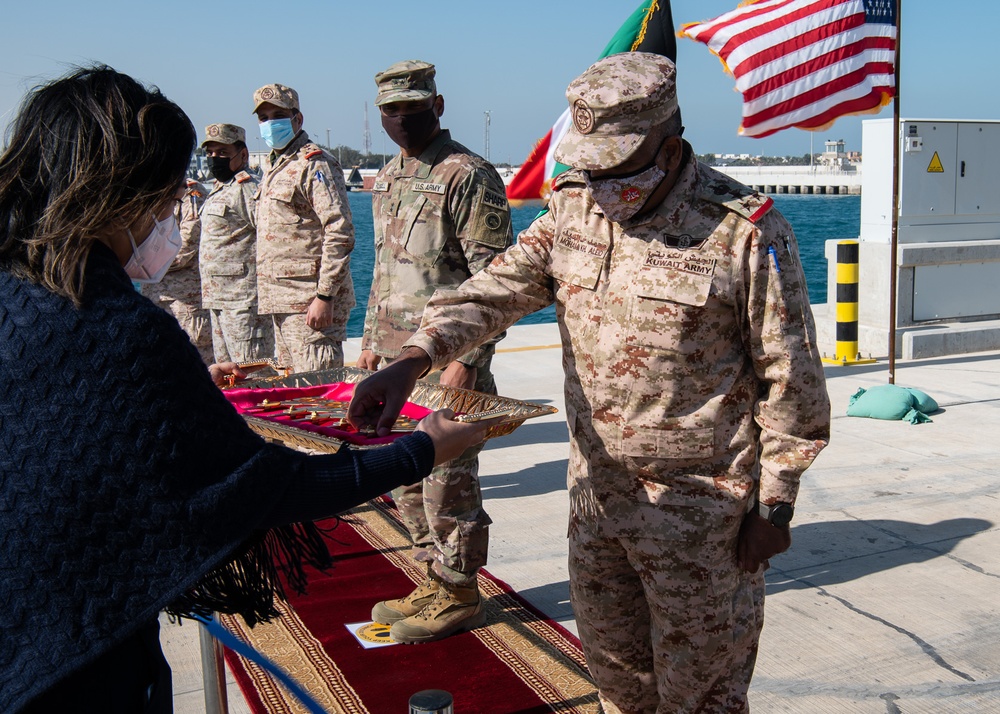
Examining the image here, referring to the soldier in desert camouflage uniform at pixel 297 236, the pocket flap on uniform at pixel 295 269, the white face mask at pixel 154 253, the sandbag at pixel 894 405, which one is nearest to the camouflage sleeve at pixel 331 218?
the soldier in desert camouflage uniform at pixel 297 236

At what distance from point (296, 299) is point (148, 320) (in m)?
3.97

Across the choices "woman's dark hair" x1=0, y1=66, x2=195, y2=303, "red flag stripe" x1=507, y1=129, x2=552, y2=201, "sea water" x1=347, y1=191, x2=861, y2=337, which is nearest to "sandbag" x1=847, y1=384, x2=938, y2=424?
"sea water" x1=347, y1=191, x2=861, y2=337

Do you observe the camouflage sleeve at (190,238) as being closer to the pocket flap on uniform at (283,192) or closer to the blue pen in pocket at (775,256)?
the pocket flap on uniform at (283,192)

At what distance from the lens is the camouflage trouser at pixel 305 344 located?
17.7ft

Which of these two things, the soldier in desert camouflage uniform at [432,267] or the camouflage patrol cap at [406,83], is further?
the camouflage patrol cap at [406,83]

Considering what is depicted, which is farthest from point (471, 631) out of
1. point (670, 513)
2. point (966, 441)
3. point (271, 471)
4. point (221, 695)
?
point (966, 441)

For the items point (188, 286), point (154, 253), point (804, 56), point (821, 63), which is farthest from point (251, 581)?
point (821, 63)

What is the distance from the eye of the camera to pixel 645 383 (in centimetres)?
237

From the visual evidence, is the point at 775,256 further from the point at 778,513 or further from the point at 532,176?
the point at 532,176

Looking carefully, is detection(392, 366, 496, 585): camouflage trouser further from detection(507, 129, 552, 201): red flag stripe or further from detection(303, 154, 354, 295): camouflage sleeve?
detection(507, 129, 552, 201): red flag stripe

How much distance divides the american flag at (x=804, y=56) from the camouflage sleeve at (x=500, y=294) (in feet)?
15.5

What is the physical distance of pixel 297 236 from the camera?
5.57 meters

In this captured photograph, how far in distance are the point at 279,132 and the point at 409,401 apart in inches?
131

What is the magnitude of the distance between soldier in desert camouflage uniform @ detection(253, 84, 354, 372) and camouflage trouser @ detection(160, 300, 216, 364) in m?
2.03
